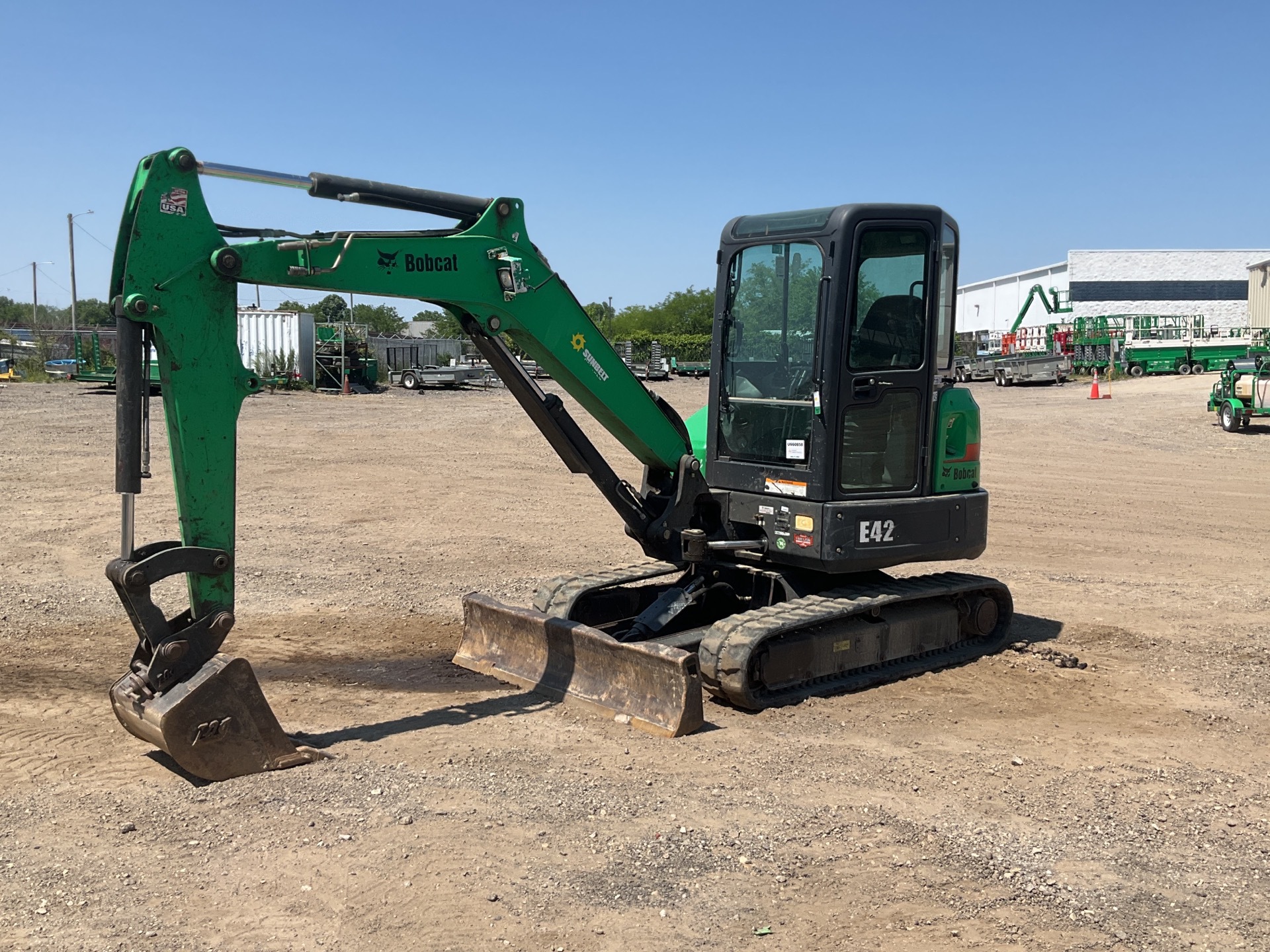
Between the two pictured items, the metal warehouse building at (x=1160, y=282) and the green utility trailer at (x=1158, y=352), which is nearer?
the green utility trailer at (x=1158, y=352)

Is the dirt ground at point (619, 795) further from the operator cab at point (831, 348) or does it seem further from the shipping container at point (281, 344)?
the shipping container at point (281, 344)

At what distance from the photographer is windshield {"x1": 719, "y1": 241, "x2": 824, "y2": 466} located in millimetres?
7285

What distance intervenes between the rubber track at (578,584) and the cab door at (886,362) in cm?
153

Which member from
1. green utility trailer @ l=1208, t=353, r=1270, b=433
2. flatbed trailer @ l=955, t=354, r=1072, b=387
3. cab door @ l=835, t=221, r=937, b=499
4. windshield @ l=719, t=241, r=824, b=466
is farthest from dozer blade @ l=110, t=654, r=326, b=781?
flatbed trailer @ l=955, t=354, r=1072, b=387

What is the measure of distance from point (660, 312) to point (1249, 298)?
44023 mm

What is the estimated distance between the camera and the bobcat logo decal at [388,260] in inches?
235

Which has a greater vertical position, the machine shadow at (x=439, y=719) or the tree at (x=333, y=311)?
the tree at (x=333, y=311)

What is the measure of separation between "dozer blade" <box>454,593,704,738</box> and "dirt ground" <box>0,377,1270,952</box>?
15 centimetres

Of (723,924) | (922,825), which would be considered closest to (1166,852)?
(922,825)

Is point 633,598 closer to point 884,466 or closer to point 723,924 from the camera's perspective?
point 884,466

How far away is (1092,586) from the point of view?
10805 mm

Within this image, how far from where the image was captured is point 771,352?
7500 mm

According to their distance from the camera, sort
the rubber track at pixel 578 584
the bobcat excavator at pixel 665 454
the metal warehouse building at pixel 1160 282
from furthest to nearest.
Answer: the metal warehouse building at pixel 1160 282 → the rubber track at pixel 578 584 → the bobcat excavator at pixel 665 454

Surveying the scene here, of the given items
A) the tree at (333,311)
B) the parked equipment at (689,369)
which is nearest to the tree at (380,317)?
the tree at (333,311)
